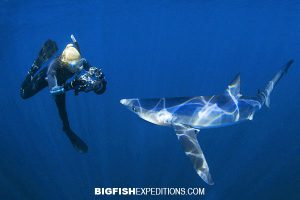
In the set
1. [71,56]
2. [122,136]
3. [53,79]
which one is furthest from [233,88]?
[122,136]

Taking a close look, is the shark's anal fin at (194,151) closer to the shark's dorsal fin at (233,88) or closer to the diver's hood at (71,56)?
the shark's dorsal fin at (233,88)

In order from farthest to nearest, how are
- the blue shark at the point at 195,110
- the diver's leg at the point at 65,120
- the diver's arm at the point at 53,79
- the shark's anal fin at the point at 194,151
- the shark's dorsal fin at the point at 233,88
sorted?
the diver's leg at the point at 65,120, the shark's dorsal fin at the point at 233,88, the blue shark at the point at 195,110, the diver's arm at the point at 53,79, the shark's anal fin at the point at 194,151

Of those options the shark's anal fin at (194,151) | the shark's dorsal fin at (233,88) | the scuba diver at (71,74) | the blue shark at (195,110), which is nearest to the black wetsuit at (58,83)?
the scuba diver at (71,74)

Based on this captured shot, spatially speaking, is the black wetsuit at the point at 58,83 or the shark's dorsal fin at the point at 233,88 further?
the shark's dorsal fin at the point at 233,88

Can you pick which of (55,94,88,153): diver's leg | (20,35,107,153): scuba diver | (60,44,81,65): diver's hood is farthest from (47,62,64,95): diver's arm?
(55,94,88,153): diver's leg

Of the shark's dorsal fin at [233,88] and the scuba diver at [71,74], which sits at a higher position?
the scuba diver at [71,74]

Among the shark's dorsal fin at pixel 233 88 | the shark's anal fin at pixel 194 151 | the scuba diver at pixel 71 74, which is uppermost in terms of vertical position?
the scuba diver at pixel 71 74

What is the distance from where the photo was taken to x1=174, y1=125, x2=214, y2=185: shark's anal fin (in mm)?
5845

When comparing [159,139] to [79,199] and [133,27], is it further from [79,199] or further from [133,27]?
[133,27]

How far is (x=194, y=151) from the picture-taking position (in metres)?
6.23

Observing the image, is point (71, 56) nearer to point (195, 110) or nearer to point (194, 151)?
point (195, 110)

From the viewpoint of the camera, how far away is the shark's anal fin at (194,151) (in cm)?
584

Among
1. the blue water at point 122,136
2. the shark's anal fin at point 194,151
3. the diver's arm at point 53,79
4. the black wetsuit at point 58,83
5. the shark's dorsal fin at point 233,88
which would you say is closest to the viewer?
the shark's anal fin at point 194,151

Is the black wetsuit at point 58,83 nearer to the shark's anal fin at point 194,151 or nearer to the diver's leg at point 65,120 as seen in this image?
the diver's leg at point 65,120
